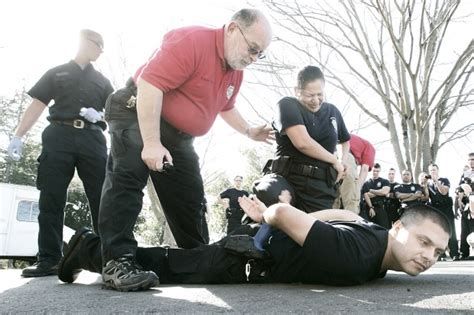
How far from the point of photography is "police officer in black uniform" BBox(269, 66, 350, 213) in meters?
3.06

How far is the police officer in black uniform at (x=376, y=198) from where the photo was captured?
8.46 m

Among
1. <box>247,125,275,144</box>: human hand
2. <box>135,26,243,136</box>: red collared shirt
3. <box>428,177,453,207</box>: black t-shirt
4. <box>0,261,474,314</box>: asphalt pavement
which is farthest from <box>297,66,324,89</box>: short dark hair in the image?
<box>428,177,453,207</box>: black t-shirt

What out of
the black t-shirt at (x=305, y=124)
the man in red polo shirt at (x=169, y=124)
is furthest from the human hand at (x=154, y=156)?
the black t-shirt at (x=305, y=124)

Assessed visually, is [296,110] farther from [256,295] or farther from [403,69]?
[403,69]

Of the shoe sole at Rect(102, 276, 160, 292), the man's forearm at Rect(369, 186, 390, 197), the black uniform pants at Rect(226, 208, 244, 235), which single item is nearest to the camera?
the shoe sole at Rect(102, 276, 160, 292)

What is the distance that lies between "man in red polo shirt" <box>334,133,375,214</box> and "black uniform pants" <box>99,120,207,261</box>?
9.40 ft

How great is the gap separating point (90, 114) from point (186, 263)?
146 cm

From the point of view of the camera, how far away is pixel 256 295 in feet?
6.21

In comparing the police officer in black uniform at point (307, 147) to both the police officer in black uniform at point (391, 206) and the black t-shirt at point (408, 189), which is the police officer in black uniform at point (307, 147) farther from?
the police officer in black uniform at point (391, 206)

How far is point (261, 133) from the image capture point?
3.03 meters

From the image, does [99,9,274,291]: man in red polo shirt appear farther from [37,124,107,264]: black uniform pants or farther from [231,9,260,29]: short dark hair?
[37,124,107,264]: black uniform pants

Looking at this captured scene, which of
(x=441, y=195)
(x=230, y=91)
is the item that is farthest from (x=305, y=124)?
(x=441, y=195)

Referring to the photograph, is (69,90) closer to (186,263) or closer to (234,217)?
(186,263)

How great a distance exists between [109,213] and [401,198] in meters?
7.27
